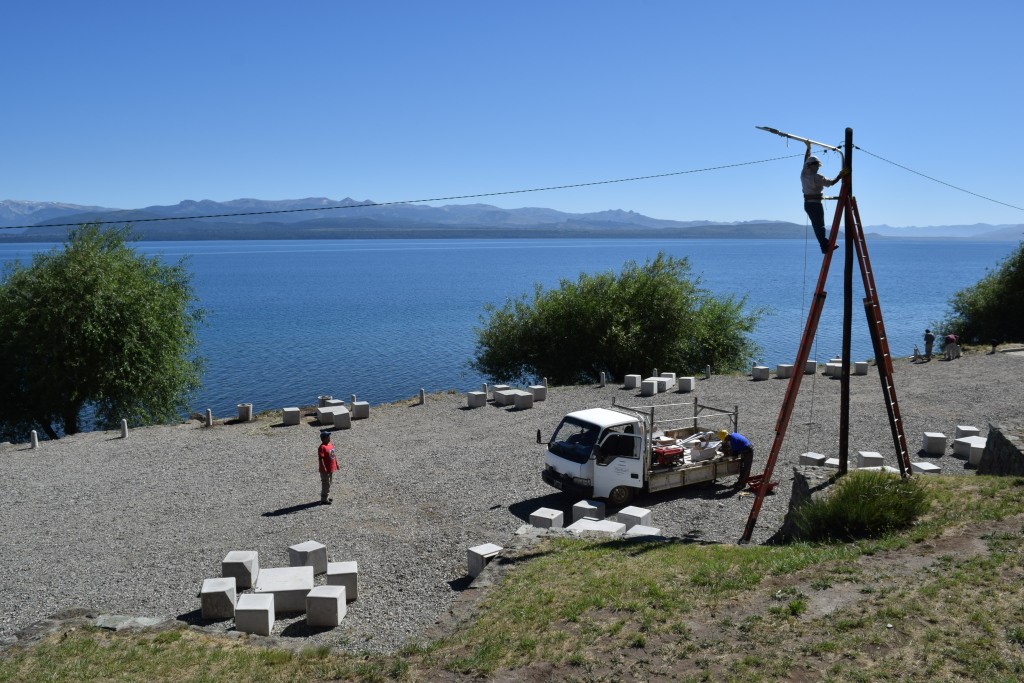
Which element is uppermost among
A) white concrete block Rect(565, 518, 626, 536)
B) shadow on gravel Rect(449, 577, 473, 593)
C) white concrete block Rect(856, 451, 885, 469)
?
white concrete block Rect(856, 451, 885, 469)

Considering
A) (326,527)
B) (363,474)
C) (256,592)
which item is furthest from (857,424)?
(256,592)

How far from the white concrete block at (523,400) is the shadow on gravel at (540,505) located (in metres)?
9.30

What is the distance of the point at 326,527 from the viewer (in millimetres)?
16000

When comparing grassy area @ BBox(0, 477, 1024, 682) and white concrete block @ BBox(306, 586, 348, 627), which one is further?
white concrete block @ BBox(306, 586, 348, 627)

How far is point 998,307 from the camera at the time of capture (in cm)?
5125

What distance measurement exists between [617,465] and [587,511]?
1453 mm

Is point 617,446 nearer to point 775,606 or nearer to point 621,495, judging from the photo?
point 621,495

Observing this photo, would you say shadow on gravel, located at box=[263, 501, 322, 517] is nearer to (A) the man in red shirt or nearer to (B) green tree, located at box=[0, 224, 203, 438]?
(A) the man in red shirt

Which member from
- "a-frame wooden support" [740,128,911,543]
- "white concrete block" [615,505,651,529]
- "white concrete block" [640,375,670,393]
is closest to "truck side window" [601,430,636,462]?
"white concrete block" [615,505,651,529]

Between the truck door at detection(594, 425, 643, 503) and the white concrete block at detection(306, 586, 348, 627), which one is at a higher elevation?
the truck door at detection(594, 425, 643, 503)

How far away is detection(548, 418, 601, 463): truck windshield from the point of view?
16.7 metres

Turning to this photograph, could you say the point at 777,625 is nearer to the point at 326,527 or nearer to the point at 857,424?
the point at 326,527

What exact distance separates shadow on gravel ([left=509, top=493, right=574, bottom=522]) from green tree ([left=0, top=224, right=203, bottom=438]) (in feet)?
73.9

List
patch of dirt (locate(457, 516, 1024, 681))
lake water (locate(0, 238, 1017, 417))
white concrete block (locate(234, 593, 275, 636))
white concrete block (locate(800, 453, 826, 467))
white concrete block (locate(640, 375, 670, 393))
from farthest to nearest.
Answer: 1. lake water (locate(0, 238, 1017, 417))
2. white concrete block (locate(640, 375, 670, 393))
3. white concrete block (locate(800, 453, 826, 467))
4. white concrete block (locate(234, 593, 275, 636))
5. patch of dirt (locate(457, 516, 1024, 681))
